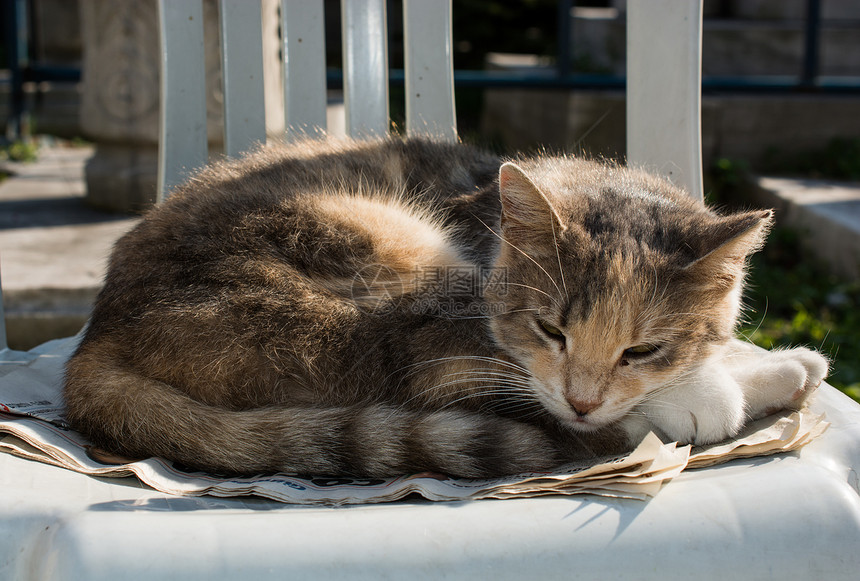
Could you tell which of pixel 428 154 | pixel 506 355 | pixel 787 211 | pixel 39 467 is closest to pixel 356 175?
pixel 428 154

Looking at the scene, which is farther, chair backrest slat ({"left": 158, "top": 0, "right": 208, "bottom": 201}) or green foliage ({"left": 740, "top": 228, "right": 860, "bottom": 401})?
green foliage ({"left": 740, "top": 228, "right": 860, "bottom": 401})

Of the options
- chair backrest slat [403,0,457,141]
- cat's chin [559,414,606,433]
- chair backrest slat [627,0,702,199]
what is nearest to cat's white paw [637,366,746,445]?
Result: cat's chin [559,414,606,433]

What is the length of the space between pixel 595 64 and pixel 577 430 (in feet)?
19.4

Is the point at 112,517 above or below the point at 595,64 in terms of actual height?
below

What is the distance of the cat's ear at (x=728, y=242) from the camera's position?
4.55 feet

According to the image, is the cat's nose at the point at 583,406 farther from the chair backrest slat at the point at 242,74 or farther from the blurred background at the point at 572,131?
the chair backrest slat at the point at 242,74

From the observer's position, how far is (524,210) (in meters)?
1.55

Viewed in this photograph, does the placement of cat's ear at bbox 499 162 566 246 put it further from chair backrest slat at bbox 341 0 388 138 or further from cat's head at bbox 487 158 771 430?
chair backrest slat at bbox 341 0 388 138

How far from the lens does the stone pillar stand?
4105mm

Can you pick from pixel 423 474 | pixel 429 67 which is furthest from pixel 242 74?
pixel 423 474

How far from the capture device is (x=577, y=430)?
1.52 m

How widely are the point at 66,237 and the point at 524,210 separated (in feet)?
10.3

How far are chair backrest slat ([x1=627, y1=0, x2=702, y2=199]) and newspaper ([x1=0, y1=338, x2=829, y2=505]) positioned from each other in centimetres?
95

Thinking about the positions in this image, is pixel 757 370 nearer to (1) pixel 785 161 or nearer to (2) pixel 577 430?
(2) pixel 577 430
